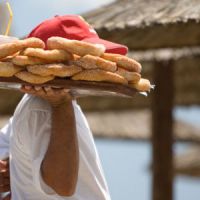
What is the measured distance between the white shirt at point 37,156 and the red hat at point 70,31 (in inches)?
7.2

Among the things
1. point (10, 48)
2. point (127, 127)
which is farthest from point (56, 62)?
point (127, 127)

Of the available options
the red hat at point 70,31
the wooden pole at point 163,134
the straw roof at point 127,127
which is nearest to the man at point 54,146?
the red hat at point 70,31

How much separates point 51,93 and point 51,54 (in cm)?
11

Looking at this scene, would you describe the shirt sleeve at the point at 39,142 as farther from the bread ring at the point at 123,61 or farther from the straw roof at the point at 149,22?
the straw roof at the point at 149,22

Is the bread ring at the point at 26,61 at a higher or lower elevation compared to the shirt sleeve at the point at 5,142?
higher

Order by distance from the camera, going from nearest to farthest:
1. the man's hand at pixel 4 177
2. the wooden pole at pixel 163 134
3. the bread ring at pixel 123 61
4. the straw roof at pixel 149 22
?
the bread ring at pixel 123 61 → the man's hand at pixel 4 177 → the straw roof at pixel 149 22 → the wooden pole at pixel 163 134

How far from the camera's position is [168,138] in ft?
22.0

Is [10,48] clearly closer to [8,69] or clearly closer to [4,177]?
[8,69]

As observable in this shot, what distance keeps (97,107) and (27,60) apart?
22.0 ft

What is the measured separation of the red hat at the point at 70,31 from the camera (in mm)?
2518

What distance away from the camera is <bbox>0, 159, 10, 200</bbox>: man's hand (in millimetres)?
2727

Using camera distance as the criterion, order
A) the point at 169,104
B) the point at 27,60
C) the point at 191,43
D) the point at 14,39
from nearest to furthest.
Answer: the point at 27,60 < the point at 14,39 < the point at 191,43 < the point at 169,104

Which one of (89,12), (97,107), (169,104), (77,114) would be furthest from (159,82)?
(77,114)

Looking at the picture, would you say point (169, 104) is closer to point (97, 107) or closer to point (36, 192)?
point (97, 107)
